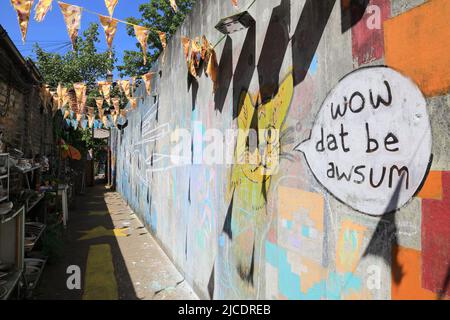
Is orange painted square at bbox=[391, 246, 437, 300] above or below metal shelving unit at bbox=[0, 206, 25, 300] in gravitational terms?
above

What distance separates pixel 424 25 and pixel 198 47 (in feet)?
11.1

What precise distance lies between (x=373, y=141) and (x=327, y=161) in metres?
0.39

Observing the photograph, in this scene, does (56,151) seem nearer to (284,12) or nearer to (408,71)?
(284,12)

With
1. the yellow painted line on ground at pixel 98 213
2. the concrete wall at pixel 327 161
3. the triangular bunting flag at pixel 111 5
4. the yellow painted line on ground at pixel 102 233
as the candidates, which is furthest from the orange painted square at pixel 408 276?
the yellow painted line on ground at pixel 98 213

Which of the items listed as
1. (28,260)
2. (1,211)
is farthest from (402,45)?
(28,260)

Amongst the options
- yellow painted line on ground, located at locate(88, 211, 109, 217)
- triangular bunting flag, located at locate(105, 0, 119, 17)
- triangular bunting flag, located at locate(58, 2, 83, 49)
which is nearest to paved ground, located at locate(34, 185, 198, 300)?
yellow painted line on ground, located at locate(88, 211, 109, 217)

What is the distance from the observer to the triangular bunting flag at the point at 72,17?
4027 millimetres

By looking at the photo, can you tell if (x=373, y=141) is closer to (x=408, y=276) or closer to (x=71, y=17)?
(x=408, y=276)

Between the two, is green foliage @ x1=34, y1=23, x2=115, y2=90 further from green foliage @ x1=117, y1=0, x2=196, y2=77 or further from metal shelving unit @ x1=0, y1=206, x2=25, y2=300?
metal shelving unit @ x1=0, y1=206, x2=25, y2=300

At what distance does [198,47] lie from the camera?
15.0 feet

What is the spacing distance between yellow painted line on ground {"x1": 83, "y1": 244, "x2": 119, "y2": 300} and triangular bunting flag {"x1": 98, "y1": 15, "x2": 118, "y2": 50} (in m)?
3.52

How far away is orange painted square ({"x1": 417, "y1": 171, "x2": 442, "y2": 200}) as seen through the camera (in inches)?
57.5

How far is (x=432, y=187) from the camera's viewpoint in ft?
4.89

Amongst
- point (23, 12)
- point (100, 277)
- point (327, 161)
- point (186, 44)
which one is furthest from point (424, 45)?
point (100, 277)
